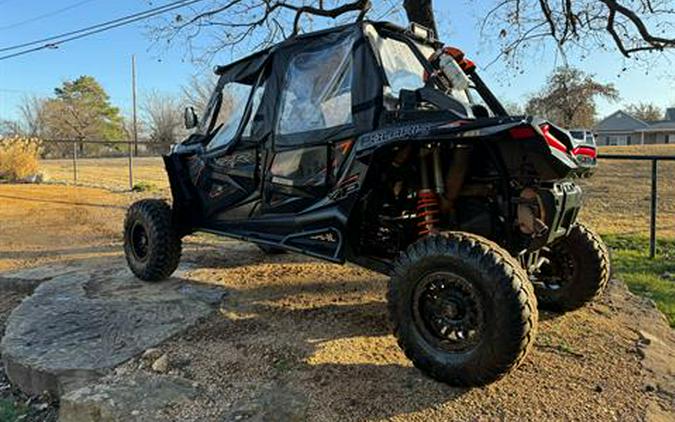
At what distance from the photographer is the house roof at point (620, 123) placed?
55.7m

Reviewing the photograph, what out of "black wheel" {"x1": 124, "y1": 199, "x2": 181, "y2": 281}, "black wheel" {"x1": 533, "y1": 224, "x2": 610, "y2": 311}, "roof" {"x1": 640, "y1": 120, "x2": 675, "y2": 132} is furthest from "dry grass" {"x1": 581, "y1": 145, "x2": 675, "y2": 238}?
"roof" {"x1": 640, "y1": 120, "x2": 675, "y2": 132}

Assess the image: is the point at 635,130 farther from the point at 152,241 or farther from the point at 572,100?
the point at 152,241

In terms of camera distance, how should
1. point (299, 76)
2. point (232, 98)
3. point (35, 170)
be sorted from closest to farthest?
point (299, 76)
point (232, 98)
point (35, 170)

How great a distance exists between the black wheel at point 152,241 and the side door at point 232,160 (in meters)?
0.43

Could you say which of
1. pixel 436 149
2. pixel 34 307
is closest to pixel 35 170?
pixel 34 307

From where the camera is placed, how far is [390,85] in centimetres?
333

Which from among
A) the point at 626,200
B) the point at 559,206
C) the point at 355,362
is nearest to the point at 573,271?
the point at 559,206

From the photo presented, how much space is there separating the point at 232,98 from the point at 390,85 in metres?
1.86

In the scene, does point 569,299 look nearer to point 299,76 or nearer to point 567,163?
point 567,163

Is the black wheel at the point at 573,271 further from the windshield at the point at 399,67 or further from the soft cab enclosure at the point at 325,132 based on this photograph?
the windshield at the point at 399,67

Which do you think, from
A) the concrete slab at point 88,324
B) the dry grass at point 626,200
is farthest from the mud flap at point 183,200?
the dry grass at point 626,200

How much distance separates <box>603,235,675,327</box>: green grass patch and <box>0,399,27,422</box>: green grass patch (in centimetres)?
457

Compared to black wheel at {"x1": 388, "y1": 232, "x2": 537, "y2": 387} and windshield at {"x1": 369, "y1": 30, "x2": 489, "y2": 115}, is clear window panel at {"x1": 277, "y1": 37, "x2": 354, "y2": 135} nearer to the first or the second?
windshield at {"x1": 369, "y1": 30, "x2": 489, "y2": 115}

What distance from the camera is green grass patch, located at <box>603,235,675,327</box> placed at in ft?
14.8
